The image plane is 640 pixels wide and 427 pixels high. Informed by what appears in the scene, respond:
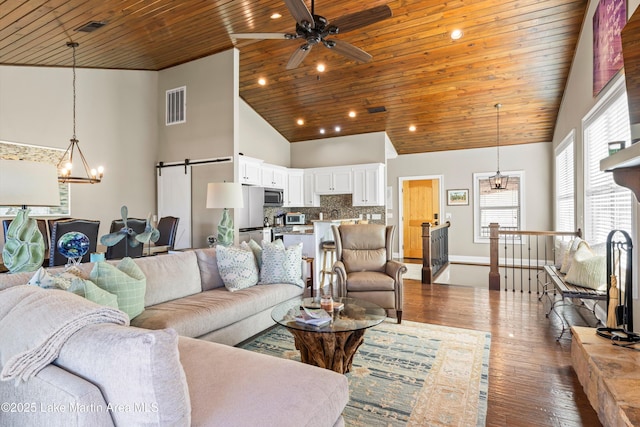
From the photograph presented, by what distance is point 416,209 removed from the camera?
8.86 meters

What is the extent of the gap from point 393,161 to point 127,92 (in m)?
5.95

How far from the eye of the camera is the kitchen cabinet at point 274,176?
665 centimetres

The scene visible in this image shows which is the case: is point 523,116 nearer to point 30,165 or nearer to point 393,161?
point 393,161

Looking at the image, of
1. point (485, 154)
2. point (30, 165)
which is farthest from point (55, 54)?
point (485, 154)

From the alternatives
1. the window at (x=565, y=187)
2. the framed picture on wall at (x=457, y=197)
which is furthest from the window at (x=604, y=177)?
the framed picture on wall at (x=457, y=197)

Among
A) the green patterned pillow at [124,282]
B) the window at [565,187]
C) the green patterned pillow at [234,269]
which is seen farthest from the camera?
the window at [565,187]

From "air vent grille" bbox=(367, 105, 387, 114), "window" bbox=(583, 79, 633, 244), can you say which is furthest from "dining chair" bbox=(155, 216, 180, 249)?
"window" bbox=(583, 79, 633, 244)

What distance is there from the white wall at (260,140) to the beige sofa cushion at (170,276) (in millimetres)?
3730

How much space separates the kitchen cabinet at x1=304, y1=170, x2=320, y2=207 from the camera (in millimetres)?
7582

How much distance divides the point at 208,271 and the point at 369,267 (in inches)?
71.7

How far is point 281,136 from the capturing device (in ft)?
25.5

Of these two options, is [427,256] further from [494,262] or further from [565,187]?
[565,187]

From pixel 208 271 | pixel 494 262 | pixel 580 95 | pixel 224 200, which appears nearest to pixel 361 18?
pixel 224 200

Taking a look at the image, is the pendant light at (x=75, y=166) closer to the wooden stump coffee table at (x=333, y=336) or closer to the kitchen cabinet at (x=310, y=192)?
the wooden stump coffee table at (x=333, y=336)
